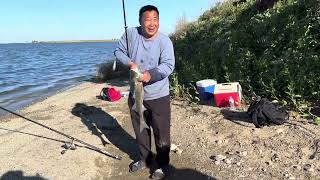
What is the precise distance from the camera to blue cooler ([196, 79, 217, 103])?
9.27 metres

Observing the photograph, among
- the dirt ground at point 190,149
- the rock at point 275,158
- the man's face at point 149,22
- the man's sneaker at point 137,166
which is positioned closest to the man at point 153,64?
the man's face at point 149,22

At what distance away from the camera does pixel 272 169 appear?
6.16m

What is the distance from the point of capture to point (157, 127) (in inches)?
241

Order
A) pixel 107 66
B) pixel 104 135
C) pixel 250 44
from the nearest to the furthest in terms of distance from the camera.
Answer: pixel 104 135, pixel 250 44, pixel 107 66

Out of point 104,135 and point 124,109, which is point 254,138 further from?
point 124,109

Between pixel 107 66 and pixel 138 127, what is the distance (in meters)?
12.3

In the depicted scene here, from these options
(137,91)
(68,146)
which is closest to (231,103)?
(68,146)

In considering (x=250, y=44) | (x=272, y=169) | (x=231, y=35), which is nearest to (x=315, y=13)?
(x=250, y=44)

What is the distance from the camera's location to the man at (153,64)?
18.6 ft

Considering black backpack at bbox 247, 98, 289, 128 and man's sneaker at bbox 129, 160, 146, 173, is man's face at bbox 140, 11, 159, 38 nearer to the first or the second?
man's sneaker at bbox 129, 160, 146, 173

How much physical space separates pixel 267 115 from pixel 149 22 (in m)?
2.64

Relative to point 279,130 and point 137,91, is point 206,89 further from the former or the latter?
point 137,91

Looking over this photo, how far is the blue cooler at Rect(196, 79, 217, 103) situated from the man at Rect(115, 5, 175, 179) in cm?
317

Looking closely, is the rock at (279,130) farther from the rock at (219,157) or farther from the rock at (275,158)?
the rock at (219,157)
